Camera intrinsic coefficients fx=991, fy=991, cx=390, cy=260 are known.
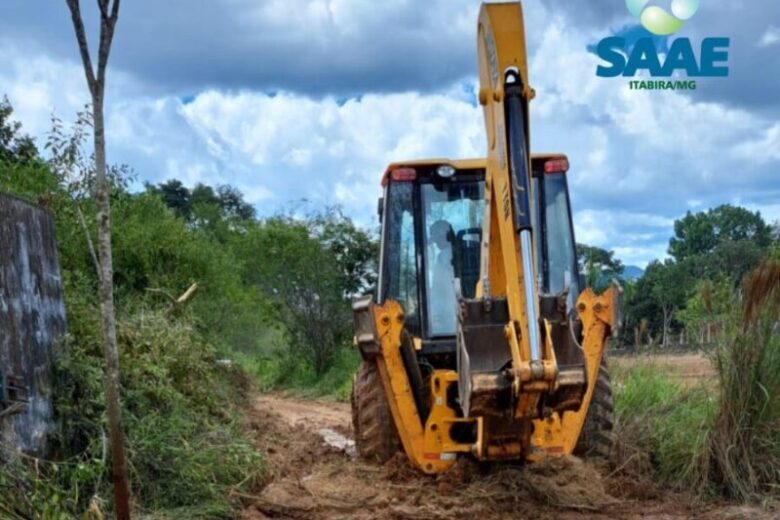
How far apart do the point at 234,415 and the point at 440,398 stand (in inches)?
112

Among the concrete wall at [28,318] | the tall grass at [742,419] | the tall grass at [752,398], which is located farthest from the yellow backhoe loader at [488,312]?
the concrete wall at [28,318]

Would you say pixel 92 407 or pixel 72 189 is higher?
pixel 72 189

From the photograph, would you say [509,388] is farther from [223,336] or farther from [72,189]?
[223,336]

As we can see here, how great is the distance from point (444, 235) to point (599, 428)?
198cm

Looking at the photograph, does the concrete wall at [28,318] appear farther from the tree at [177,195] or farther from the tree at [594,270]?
the tree at [177,195]

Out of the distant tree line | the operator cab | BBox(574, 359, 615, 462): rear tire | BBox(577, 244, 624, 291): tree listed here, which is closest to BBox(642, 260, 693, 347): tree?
the distant tree line

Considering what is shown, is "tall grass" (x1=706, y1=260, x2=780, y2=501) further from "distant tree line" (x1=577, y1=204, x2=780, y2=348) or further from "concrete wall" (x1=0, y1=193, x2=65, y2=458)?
"concrete wall" (x1=0, y1=193, x2=65, y2=458)

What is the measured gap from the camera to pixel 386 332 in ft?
24.8

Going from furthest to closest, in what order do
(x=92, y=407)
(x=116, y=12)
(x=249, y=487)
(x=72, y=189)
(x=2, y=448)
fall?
(x=72, y=189) → (x=249, y=487) → (x=92, y=407) → (x=2, y=448) → (x=116, y=12)

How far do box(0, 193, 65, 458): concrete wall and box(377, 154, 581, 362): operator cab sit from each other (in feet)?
8.78

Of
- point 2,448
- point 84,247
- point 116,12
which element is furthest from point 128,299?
point 116,12

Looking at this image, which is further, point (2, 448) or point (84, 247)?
point (84, 247)

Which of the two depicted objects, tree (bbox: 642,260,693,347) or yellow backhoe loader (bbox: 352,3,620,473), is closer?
yellow backhoe loader (bbox: 352,3,620,473)

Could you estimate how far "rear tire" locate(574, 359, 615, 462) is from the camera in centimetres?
777
